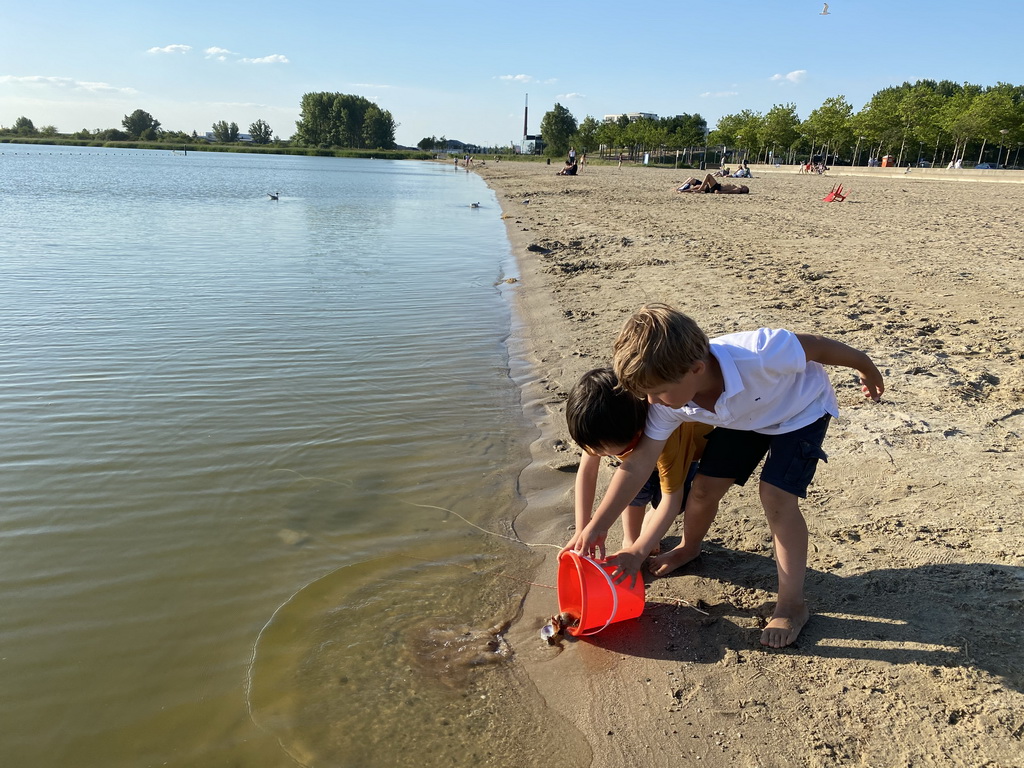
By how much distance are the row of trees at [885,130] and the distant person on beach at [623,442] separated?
1963 inches

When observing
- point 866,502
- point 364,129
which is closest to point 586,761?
point 866,502

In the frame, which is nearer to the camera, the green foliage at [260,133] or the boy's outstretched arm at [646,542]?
the boy's outstretched arm at [646,542]

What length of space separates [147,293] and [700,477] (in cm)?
793

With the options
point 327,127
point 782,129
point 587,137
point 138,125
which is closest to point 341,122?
point 327,127

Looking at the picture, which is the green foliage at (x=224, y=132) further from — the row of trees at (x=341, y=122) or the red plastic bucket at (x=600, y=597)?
the red plastic bucket at (x=600, y=597)

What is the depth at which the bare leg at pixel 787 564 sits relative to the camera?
2449 mm

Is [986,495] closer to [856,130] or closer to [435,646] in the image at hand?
[435,646]

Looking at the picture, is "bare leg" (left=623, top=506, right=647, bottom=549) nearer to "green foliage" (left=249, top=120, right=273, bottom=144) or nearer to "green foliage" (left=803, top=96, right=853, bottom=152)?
"green foliage" (left=803, top=96, right=853, bottom=152)

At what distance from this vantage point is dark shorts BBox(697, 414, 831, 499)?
7.87ft

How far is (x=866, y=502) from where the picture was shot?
3.21 m

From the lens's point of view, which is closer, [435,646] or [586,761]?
[586,761]

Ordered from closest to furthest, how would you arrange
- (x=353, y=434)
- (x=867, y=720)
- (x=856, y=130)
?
1. (x=867, y=720)
2. (x=353, y=434)
3. (x=856, y=130)

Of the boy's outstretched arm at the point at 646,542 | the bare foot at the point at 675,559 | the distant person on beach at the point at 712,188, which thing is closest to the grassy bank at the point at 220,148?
the distant person on beach at the point at 712,188

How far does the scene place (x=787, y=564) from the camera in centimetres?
250
